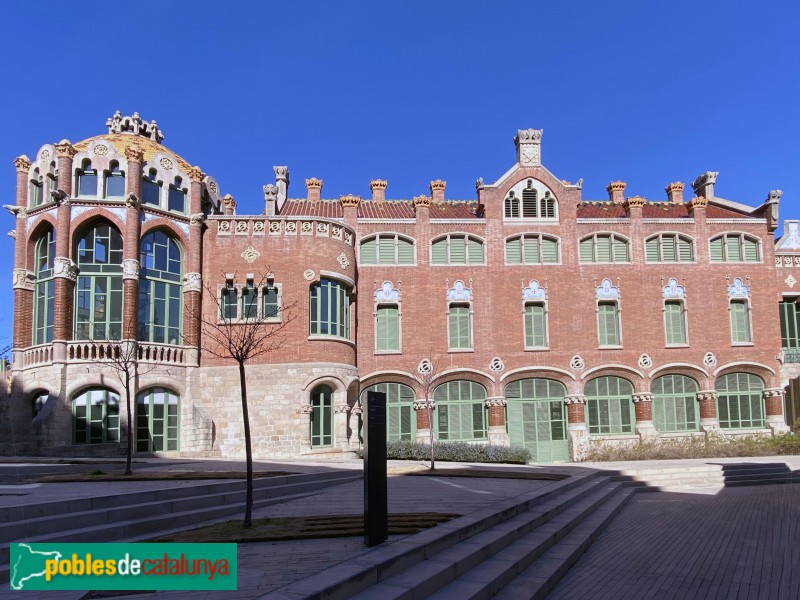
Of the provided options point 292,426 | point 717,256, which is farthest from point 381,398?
point 717,256

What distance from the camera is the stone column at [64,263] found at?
23141 millimetres

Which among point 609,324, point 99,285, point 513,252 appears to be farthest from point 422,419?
point 99,285

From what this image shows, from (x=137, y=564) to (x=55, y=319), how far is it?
18.5 m

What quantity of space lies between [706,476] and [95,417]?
19.6 meters

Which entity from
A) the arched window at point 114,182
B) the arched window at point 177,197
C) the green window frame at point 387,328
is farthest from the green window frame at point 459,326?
the arched window at point 114,182

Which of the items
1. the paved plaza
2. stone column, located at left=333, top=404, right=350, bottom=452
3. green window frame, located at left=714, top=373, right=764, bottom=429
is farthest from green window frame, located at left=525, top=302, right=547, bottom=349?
the paved plaza

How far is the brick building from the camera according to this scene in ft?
78.6

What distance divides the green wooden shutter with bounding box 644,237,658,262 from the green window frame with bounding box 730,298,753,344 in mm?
4021

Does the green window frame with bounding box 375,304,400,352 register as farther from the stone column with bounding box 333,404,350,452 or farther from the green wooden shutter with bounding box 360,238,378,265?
the stone column with bounding box 333,404,350,452

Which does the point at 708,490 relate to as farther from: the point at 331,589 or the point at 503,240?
the point at 331,589

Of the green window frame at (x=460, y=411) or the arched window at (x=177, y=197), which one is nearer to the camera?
the arched window at (x=177, y=197)

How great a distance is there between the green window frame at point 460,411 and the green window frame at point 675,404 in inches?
302

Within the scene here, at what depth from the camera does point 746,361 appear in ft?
98.9

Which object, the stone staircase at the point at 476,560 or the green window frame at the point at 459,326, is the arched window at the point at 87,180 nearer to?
the green window frame at the point at 459,326
